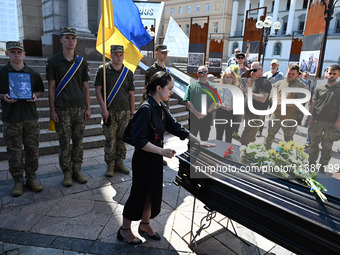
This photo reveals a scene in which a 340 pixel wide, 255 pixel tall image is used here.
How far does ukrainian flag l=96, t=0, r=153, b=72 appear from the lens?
418cm

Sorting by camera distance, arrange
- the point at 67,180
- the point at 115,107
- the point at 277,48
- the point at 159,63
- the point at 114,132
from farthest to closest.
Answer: the point at 277,48, the point at 159,63, the point at 114,132, the point at 115,107, the point at 67,180

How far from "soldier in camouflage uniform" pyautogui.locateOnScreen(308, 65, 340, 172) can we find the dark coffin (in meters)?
1.28

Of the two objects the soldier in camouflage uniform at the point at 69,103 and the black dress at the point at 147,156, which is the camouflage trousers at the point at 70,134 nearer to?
the soldier in camouflage uniform at the point at 69,103

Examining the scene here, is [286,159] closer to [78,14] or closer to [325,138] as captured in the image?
[325,138]

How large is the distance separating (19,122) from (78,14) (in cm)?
694

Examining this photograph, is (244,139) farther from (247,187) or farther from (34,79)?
(34,79)

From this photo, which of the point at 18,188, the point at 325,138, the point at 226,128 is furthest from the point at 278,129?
the point at 18,188

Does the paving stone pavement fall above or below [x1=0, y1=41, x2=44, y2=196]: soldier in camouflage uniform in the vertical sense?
below

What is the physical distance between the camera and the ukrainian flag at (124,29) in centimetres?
418

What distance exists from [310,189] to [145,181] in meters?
1.51

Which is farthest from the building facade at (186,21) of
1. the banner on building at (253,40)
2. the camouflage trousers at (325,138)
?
the camouflage trousers at (325,138)

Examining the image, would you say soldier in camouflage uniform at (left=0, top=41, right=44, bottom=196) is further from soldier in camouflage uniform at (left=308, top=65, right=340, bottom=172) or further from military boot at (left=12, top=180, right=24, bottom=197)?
soldier in camouflage uniform at (left=308, top=65, right=340, bottom=172)

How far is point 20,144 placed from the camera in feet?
11.8

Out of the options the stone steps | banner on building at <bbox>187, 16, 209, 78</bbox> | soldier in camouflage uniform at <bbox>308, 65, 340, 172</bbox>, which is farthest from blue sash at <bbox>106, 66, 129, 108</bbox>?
banner on building at <bbox>187, 16, 209, 78</bbox>
